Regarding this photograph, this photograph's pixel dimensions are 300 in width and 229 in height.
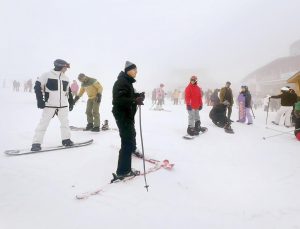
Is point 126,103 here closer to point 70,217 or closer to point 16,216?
point 70,217

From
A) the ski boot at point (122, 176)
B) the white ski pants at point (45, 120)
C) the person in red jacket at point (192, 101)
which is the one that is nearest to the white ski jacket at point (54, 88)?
the white ski pants at point (45, 120)

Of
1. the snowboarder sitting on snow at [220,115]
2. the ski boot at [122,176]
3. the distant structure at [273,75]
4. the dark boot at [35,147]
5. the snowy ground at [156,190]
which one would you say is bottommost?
the snowy ground at [156,190]

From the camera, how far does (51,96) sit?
5445mm

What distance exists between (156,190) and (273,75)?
43.5 m

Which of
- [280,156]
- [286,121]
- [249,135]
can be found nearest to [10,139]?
[280,156]

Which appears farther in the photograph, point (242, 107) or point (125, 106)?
point (242, 107)

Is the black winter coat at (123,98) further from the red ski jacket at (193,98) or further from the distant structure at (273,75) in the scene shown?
the distant structure at (273,75)

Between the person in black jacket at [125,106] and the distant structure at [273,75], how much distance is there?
35.1 meters

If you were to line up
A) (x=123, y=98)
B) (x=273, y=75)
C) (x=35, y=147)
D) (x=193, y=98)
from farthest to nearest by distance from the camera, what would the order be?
(x=273, y=75), (x=193, y=98), (x=35, y=147), (x=123, y=98)

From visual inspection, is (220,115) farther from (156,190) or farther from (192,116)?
(156,190)

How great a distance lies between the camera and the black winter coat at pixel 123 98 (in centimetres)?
388

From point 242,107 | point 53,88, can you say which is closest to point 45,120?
point 53,88

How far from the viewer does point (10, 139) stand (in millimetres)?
6609

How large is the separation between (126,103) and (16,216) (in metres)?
2.28
